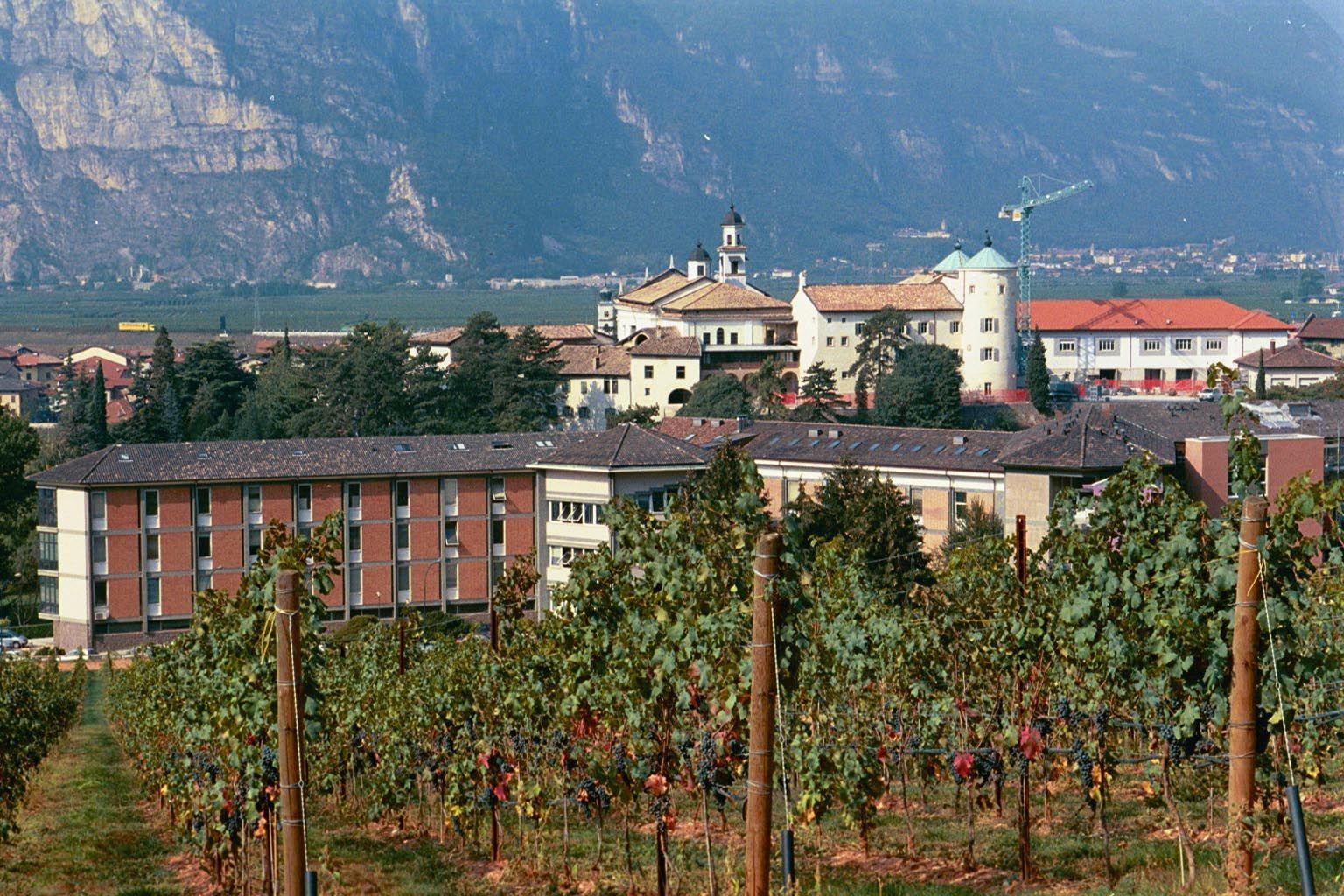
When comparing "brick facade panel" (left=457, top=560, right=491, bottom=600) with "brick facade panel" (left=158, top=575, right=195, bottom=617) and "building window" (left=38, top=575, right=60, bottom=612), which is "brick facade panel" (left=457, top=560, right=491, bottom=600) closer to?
"brick facade panel" (left=158, top=575, right=195, bottom=617)

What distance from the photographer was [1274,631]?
11086 millimetres

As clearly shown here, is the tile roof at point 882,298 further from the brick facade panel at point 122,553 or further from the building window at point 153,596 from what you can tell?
the brick facade panel at point 122,553

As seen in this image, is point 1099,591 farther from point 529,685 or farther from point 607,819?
point 607,819

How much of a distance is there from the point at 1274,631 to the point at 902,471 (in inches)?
1527

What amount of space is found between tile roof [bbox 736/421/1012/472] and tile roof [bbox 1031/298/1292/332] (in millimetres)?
53934

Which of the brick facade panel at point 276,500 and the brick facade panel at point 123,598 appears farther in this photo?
the brick facade panel at point 276,500

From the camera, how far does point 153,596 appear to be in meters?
45.8

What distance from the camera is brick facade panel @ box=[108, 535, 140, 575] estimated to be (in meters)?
45.2

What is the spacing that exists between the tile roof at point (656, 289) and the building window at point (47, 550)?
59040 millimetres

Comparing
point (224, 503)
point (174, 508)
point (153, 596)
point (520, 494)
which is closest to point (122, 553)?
point (153, 596)

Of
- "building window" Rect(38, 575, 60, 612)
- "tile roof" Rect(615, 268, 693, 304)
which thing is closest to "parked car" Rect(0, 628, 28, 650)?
"building window" Rect(38, 575, 60, 612)

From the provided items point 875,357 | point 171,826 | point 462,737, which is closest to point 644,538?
Result: point 462,737

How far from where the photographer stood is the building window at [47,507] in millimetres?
46062

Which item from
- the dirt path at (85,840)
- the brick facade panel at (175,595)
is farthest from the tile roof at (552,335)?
the dirt path at (85,840)
